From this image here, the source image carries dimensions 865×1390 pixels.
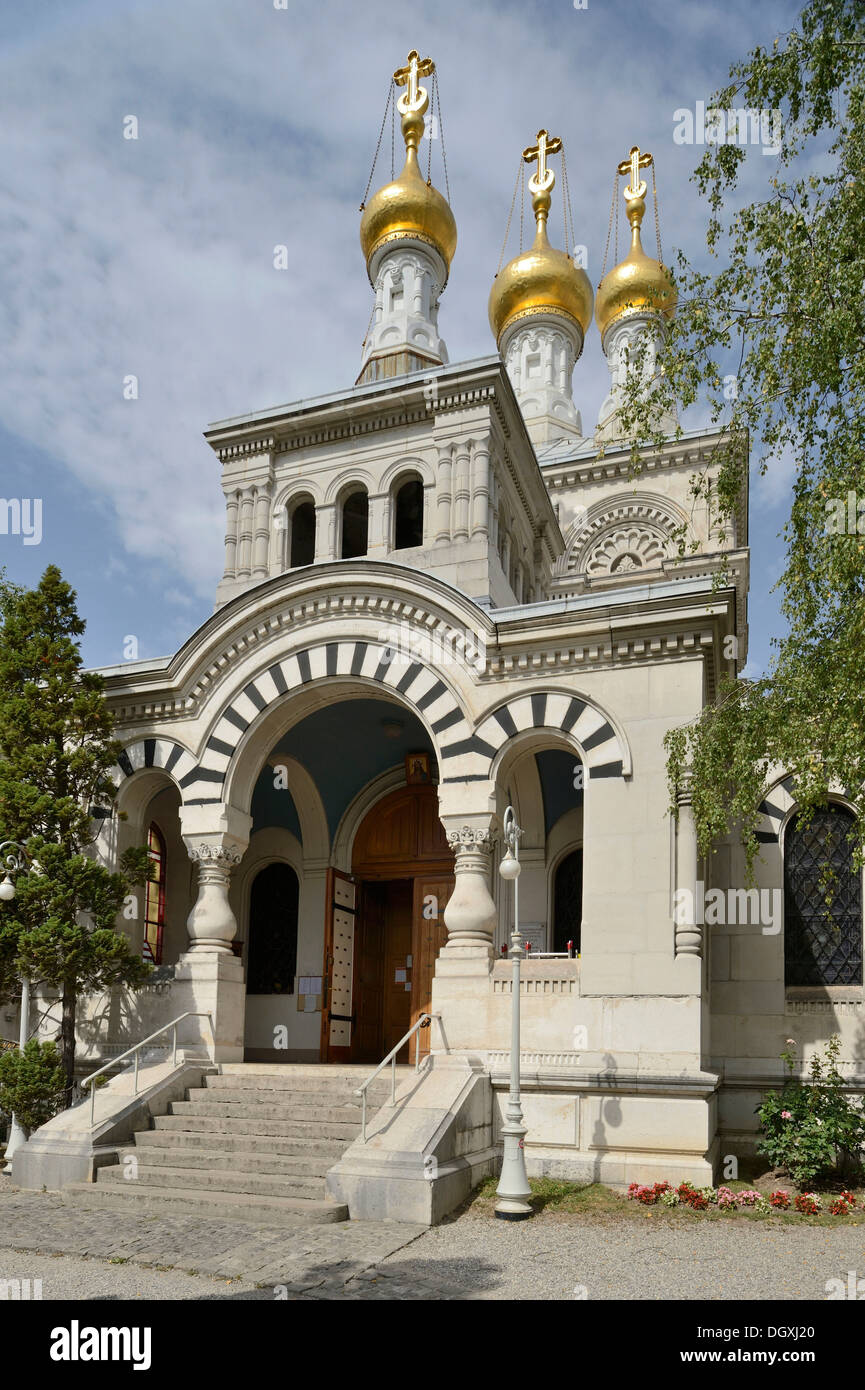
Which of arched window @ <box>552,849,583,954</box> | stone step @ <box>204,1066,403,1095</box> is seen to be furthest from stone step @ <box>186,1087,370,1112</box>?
arched window @ <box>552,849,583,954</box>

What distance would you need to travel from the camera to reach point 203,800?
17.3 meters

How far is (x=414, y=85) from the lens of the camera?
Answer: 28.1m

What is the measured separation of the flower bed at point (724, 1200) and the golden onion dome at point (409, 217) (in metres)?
20.7

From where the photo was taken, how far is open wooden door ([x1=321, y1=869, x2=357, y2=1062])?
1917 centimetres

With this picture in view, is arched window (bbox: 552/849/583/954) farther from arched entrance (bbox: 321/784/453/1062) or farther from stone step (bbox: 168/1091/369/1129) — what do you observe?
stone step (bbox: 168/1091/369/1129)

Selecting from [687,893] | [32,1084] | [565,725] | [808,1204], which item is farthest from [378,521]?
[808,1204]

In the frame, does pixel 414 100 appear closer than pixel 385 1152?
No

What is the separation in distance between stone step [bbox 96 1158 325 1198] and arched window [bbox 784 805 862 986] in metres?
8.38

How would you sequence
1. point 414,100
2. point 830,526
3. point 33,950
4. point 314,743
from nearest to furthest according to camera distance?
point 830,526
point 33,950
point 314,743
point 414,100

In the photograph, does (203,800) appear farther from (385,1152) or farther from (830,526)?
(830,526)

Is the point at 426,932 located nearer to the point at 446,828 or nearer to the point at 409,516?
the point at 446,828

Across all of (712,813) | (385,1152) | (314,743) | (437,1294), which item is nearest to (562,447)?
(314,743)

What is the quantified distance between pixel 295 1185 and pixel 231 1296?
11.2 ft

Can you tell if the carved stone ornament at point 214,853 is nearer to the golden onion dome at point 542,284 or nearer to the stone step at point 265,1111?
the stone step at point 265,1111
